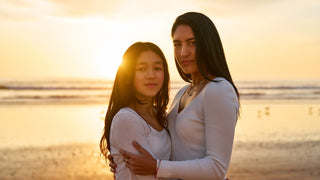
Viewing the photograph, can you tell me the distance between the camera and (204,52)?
2.82 m

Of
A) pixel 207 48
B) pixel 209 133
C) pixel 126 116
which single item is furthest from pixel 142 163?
pixel 207 48

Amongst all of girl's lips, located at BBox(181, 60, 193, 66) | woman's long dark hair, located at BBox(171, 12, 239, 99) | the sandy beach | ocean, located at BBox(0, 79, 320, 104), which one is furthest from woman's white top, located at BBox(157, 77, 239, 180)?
ocean, located at BBox(0, 79, 320, 104)

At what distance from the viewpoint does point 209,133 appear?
8.51 ft

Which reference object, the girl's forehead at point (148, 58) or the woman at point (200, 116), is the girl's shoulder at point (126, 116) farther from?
the girl's forehead at point (148, 58)

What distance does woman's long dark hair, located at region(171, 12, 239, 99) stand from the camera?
280cm

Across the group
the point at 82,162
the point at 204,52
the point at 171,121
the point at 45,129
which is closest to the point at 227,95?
the point at 204,52

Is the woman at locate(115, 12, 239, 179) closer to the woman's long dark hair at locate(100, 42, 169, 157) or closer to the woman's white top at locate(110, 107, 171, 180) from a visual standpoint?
the woman's white top at locate(110, 107, 171, 180)

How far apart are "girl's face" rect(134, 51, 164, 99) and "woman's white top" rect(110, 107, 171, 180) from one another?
0.90 feet

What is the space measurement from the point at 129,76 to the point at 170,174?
0.97 m

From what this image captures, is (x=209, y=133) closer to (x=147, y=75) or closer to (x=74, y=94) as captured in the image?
(x=147, y=75)

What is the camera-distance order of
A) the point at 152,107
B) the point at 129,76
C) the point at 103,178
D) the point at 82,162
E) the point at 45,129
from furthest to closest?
the point at 45,129 → the point at 82,162 → the point at 103,178 → the point at 152,107 → the point at 129,76

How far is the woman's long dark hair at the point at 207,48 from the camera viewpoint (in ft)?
9.20

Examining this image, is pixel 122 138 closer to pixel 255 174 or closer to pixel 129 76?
pixel 129 76

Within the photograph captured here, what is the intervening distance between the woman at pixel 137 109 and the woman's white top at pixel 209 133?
10.3 inches
